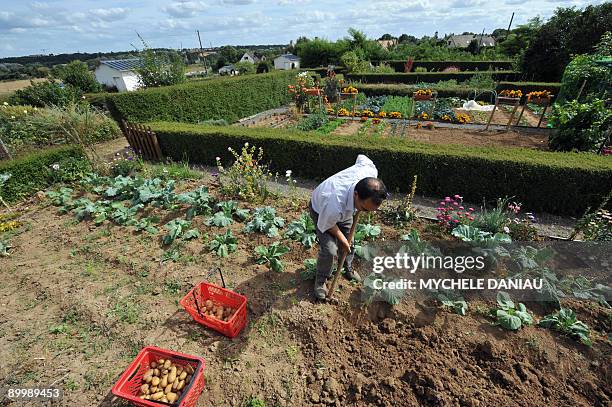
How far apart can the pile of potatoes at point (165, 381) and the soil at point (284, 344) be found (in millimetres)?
285

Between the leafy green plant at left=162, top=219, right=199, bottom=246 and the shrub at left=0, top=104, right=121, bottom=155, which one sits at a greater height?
the shrub at left=0, top=104, right=121, bottom=155

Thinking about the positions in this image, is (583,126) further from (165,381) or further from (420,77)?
(420,77)

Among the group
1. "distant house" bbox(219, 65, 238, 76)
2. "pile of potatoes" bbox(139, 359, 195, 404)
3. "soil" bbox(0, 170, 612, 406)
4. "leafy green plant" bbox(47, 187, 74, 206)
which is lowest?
"distant house" bbox(219, 65, 238, 76)

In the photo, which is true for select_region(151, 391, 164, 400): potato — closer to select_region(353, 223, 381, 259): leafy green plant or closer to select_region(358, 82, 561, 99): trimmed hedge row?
select_region(353, 223, 381, 259): leafy green plant

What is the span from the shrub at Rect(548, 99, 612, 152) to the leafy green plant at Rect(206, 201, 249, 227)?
7.27 m

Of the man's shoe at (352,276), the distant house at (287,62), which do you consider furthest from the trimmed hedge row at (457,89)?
the distant house at (287,62)

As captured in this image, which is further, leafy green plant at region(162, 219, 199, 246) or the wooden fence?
the wooden fence

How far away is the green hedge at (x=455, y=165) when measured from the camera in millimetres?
4645

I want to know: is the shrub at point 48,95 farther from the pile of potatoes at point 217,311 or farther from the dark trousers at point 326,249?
the dark trousers at point 326,249

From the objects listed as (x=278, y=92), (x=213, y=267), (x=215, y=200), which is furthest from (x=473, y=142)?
(x=278, y=92)

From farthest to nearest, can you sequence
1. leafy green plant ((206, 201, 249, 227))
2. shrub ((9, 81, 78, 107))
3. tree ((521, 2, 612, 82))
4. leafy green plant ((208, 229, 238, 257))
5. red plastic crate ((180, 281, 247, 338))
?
tree ((521, 2, 612, 82)) < shrub ((9, 81, 78, 107)) < leafy green plant ((206, 201, 249, 227)) < leafy green plant ((208, 229, 238, 257)) < red plastic crate ((180, 281, 247, 338))

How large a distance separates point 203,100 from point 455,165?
9.69m

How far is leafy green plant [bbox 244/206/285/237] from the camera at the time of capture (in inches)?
166

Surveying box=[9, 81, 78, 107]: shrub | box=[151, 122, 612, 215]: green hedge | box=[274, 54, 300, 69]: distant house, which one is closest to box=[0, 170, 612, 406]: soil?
box=[151, 122, 612, 215]: green hedge
